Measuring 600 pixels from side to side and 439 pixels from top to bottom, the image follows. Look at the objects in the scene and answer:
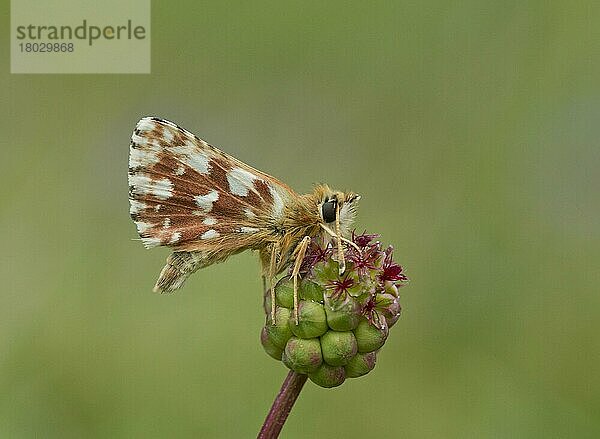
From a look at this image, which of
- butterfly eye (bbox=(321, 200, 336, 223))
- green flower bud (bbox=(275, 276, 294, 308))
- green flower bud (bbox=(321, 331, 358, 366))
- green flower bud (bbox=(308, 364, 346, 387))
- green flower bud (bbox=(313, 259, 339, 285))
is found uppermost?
butterfly eye (bbox=(321, 200, 336, 223))

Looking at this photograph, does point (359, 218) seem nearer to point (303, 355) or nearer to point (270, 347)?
point (270, 347)

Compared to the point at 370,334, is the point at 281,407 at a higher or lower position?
lower

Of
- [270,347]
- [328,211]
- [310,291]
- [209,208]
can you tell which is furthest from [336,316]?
[209,208]

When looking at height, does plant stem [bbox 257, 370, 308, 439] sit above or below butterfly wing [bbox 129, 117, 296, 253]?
below

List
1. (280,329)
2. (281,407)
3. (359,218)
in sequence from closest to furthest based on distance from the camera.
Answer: (281,407)
(280,329)
(359,218)

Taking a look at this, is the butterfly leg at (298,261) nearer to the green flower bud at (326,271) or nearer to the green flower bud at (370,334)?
the green flower bud at (326,271)

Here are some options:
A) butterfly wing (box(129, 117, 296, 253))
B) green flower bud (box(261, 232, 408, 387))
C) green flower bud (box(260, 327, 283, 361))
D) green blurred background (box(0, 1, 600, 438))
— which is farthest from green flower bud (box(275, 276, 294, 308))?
green blurred background (box(0, 1, 600, 438))

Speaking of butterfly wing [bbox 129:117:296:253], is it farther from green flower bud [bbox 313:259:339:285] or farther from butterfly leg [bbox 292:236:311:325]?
green flower bud [bbox 313:259:339:285]
